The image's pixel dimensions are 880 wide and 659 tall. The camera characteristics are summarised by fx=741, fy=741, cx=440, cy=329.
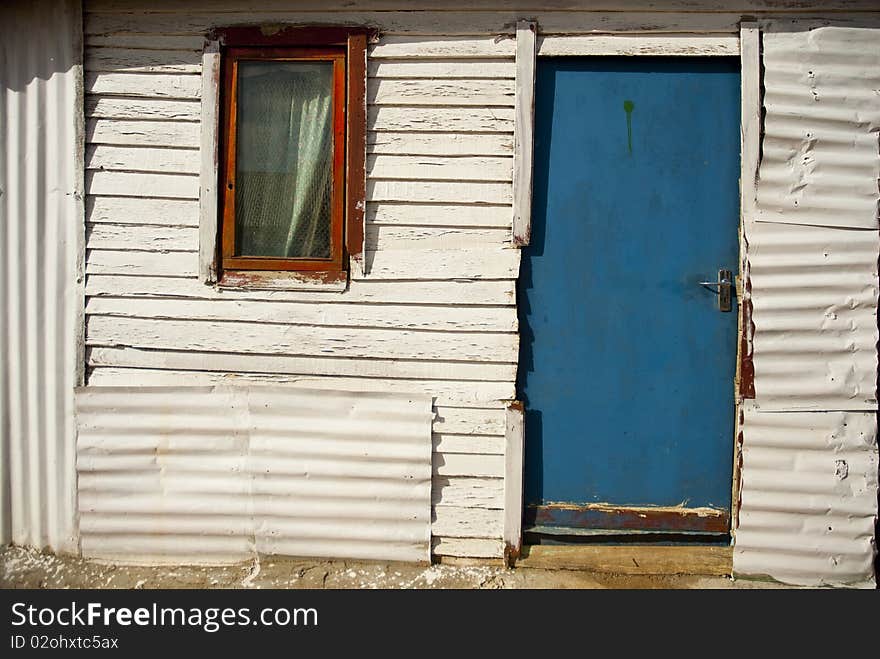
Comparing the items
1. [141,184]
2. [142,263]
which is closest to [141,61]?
[141,184]

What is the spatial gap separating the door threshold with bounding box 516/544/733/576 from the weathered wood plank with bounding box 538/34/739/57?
7.85 feet

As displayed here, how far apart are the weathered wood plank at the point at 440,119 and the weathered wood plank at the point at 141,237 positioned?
1.06 metres

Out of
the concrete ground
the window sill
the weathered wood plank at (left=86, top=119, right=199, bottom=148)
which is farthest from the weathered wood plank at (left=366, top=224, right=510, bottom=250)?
the concrete ground

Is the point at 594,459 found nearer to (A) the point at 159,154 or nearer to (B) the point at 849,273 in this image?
(B) the point at 849,273

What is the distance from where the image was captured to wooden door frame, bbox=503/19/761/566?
346 centimetres

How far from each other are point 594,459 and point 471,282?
3.50 ft

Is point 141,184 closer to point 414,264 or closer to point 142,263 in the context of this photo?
point 142,263

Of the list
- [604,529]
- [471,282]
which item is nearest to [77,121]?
[471,282]

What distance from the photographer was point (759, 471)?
11.6ft

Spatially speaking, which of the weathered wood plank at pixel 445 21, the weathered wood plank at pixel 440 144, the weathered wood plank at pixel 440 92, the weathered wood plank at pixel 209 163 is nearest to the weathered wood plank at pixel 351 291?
the weathered wood plank at pixel 209 163

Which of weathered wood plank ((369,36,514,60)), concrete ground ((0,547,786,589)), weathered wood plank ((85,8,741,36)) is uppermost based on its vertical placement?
weathered wood plank ((85,8,741,36))

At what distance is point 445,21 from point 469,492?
7.48ft

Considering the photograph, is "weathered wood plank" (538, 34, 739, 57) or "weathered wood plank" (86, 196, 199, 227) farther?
"weathered wood plank" (86, 196, 199, 227)

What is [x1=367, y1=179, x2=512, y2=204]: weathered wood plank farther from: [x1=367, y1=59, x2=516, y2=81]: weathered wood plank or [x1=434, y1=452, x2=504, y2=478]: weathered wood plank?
[x1=434, y1=452, x2=504, y2=478]: weathered wood plank
